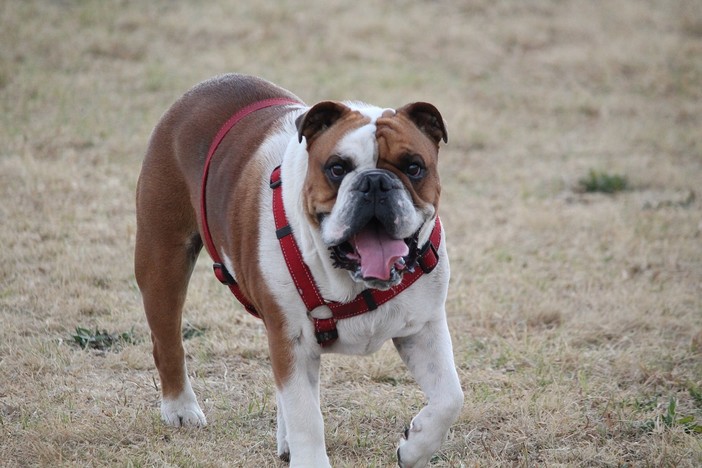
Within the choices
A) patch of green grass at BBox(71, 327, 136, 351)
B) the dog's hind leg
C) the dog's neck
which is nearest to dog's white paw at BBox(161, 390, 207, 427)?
the dog's hind leg

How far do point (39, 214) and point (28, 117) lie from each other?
2774 millimetres

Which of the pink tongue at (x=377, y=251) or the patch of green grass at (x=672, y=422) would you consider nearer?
the pink tongue at (x=377, y=251)

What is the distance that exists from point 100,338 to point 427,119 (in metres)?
2.67

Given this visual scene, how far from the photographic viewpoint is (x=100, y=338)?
18.0 ft

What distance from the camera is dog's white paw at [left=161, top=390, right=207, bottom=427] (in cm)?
454

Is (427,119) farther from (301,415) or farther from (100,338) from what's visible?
(100,338)

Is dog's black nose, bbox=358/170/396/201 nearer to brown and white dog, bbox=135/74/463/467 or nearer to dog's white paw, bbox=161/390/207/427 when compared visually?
brown and white dog, bbox=135/74/463/467

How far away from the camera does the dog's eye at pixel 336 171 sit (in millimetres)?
3500

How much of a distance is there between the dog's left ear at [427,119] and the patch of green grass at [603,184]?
5656 mm

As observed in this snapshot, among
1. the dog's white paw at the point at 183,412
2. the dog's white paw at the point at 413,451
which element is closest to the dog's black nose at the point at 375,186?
the dog's white paw at the point at 413,451

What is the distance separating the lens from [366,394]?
16.2 ft

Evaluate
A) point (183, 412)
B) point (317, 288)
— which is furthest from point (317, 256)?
point (183, 412)

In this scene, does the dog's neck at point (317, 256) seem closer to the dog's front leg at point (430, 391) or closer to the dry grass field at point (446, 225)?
the dog's front leg at point (430, 391)

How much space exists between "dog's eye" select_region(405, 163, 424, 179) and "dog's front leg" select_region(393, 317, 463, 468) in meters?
0.63
